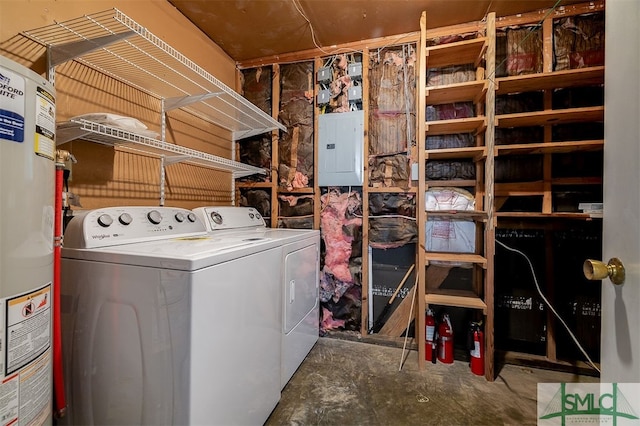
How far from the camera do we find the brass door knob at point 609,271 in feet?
1.98

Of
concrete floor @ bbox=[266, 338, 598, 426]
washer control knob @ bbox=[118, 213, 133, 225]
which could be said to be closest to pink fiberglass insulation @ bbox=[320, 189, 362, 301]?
concrete floor @ bbox=[266, 338, 598, 426]

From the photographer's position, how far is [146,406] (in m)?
0.88

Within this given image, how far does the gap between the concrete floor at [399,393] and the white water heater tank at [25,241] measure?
103 cm

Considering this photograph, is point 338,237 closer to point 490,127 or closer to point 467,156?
point 467,156

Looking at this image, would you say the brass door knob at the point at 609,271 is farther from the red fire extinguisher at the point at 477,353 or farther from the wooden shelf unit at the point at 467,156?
the red fire extinguisher at the point at 477,353

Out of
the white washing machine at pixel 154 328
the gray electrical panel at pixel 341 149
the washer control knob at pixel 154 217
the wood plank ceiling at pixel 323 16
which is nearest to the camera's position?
the white washing machine at pixel 154 328

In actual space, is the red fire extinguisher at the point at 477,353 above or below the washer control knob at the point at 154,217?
below

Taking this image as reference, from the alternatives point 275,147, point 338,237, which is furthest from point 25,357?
point 275,147

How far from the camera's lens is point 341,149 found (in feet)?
7.36

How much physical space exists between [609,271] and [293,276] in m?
1.33

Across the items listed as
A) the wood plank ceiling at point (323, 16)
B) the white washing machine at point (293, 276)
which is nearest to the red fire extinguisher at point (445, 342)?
the white washing machine at point (293, 276)

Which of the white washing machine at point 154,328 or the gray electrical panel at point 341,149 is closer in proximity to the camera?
the white washing machine at point 154,328

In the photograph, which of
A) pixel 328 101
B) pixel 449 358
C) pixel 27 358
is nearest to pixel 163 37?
pixel 328 101

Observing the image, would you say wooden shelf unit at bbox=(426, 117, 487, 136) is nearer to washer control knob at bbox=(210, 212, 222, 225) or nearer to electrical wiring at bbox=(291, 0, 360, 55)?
electrical wiring at bbox=(291, 0, 360, 55)
